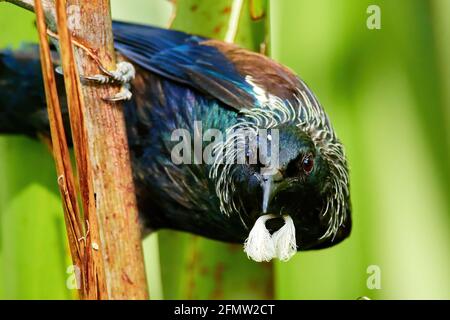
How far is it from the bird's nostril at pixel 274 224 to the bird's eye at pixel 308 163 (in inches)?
4.5

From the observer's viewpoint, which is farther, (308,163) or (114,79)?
(308,163)

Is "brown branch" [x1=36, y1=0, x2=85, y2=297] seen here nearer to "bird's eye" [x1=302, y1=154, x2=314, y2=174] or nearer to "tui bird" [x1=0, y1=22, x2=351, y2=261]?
"tui bird" [x1=0, y1=22, x2=351, y2=261]

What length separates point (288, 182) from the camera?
5.27 ft

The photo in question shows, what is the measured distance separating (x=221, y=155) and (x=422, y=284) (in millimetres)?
531

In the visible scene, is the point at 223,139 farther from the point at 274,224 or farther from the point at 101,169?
the point at 101,169

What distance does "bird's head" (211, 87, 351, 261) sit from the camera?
1569 mm

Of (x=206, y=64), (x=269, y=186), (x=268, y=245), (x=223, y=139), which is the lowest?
(x=268, y=245)

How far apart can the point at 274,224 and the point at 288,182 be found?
0.11 m

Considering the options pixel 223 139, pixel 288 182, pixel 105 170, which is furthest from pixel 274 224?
pixel 105 170

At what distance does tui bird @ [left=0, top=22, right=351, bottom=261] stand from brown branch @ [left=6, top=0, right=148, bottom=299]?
0.24 meters

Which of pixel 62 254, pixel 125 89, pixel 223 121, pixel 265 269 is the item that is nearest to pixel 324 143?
pixel 223 121

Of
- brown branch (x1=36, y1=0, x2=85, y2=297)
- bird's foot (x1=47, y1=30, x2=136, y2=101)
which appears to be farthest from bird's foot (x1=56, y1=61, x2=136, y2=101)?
brown branch (x1=36, y1=0, x2=85, y2=297)

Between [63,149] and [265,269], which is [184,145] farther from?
[63,149]

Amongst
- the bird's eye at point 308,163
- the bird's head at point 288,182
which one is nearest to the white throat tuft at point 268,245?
the bird's head at point 288,182
